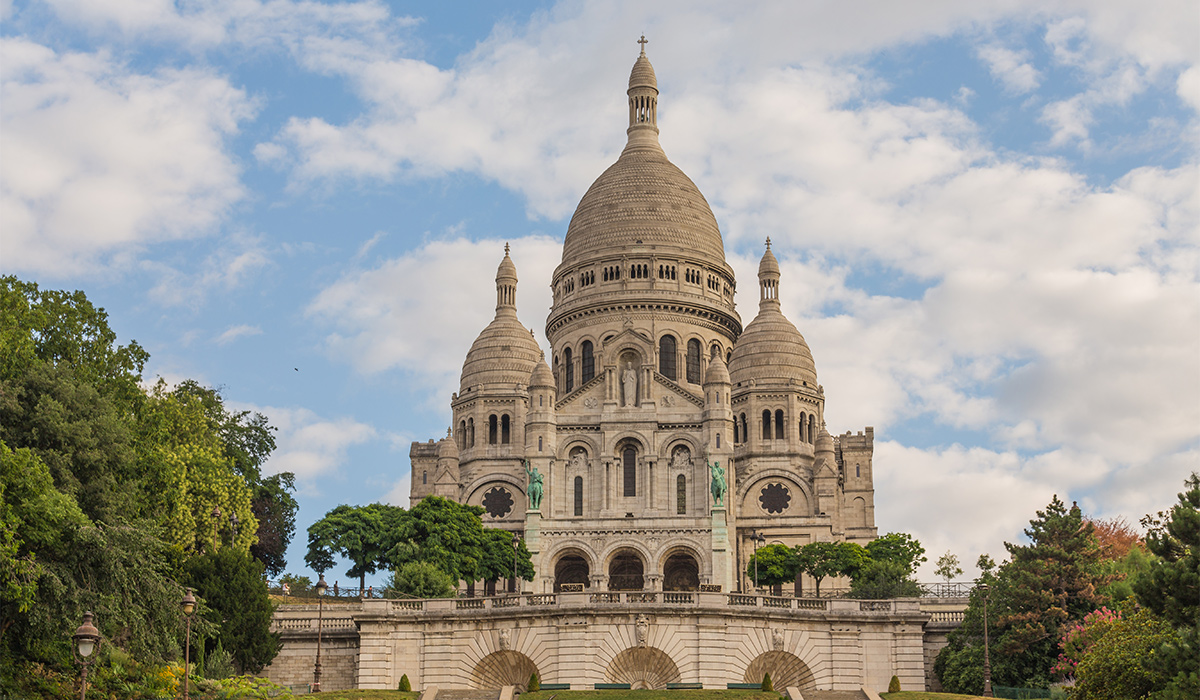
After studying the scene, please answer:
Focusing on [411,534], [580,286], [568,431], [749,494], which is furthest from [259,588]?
[580,286]

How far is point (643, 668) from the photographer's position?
164 feet

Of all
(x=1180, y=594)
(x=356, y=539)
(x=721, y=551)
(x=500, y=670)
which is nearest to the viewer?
(x=1180, y=594)

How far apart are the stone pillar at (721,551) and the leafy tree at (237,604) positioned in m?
33.1

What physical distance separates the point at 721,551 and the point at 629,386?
38.3 feet

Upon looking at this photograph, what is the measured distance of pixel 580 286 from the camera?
327ft

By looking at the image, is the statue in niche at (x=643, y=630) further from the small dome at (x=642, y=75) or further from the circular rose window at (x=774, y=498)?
the small dome at (x=642, y=75)

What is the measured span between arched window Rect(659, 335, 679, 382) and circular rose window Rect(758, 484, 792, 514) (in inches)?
360

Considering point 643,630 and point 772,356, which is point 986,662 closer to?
point 643,630

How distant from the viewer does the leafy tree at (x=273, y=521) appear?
3071 inches

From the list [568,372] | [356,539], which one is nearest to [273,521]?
[356,539]

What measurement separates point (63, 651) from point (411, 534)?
3130cm

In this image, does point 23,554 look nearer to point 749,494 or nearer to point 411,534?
point 411,534

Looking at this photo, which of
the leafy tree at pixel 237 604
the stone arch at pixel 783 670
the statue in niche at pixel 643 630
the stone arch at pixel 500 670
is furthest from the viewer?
the stone arch at pixel 500 670

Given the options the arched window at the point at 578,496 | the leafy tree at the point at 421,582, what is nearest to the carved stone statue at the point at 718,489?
the arched window at the point at 578,496
